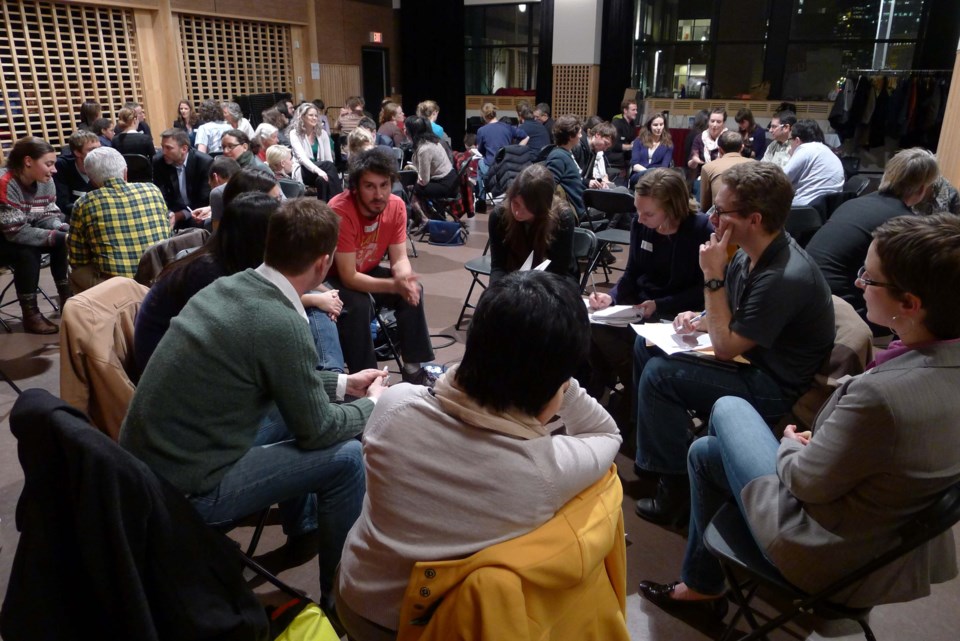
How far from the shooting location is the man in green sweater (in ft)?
5.18

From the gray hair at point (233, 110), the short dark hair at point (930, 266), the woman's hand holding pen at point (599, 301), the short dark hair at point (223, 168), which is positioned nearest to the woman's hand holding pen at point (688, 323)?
the woman's hand holding pen at point (599, 301)

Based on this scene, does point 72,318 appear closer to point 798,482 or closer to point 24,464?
point 24,464

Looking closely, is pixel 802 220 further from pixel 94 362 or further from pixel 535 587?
pixel 94 362

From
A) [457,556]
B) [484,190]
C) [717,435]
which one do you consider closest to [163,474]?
[457,556]

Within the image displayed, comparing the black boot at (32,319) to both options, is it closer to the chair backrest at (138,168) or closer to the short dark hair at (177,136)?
the chair backrest at (138,168)

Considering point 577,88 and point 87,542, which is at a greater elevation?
point 577,88

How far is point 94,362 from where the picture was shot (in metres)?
1.95

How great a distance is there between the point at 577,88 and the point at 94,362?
38.3 ft

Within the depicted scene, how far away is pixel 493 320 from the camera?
3.77ft

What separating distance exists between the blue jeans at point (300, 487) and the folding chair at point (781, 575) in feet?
3.19

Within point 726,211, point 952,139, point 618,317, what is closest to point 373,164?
point 618,317

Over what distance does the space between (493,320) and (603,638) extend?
0.59m

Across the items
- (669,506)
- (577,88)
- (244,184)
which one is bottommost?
(669,506)

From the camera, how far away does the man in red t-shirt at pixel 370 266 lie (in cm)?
311
